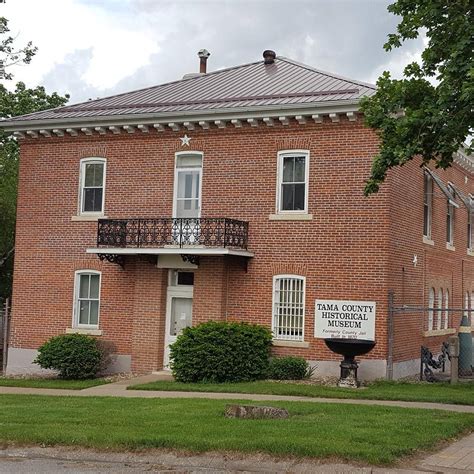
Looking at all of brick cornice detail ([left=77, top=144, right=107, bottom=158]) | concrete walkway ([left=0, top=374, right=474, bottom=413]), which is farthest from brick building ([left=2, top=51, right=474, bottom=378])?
concrete walkway ([left=0, top=374, right=474, bottom=413])

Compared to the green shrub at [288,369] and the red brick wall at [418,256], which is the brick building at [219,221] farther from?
the green shrub at [288,369]

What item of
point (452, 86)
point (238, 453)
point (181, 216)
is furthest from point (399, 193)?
point (238, 453)

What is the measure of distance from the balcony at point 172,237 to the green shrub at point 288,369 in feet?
9.65

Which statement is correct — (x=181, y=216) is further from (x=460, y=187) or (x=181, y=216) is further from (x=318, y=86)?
(x=460, y=187)

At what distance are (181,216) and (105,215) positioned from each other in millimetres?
2380

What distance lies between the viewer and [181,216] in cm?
2209

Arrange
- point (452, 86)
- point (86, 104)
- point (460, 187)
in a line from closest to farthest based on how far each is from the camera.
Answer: point (452, 86) < point (86, 104) < point (460, 187)

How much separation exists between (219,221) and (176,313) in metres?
3.10

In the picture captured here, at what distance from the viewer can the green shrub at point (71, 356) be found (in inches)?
832

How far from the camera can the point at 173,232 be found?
2127 centimetres

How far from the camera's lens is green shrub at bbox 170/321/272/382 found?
19.3m

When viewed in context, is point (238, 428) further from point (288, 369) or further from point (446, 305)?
point (446, 305)

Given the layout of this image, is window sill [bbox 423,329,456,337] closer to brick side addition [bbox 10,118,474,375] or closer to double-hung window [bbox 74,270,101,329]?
brick side addition [bbox 10,118,474,375]

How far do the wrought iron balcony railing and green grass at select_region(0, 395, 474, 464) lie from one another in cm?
674
